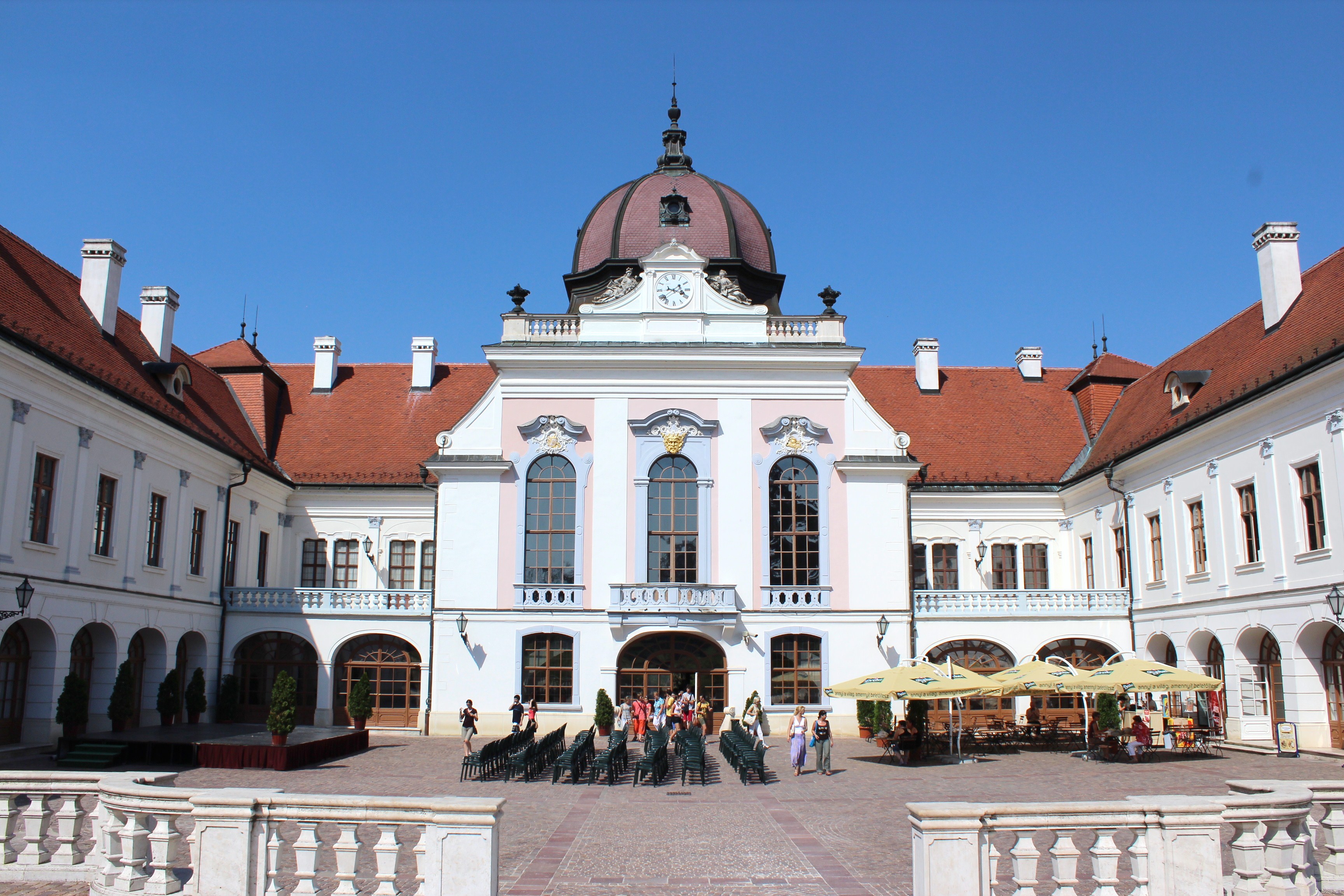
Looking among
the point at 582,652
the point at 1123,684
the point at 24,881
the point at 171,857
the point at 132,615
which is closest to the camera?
the point at 171,857

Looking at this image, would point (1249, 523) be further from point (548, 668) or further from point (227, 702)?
point (227, 702)

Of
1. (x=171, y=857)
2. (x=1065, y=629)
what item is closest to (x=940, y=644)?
(x=1065, y=629)

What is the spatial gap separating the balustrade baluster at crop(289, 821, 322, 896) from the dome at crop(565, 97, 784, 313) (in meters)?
28.0

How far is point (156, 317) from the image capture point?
1256 inches

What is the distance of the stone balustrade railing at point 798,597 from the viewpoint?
30.2 metres

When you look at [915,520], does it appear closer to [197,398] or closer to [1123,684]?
[1123,684]

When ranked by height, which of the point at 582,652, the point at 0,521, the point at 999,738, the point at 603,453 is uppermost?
the point at 603,453

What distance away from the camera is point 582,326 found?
3173 cm

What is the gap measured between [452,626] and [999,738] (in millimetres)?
14786

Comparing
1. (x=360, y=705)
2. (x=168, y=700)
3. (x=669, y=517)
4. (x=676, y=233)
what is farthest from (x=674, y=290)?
(x=168, y=700)

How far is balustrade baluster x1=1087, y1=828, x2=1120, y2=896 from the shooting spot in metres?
8.30

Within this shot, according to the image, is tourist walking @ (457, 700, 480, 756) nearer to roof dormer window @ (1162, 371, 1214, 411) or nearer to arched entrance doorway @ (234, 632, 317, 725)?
arched entrance doorway @ (234, 632, 317, 725)

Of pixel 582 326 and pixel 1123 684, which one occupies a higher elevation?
pixel 582 326

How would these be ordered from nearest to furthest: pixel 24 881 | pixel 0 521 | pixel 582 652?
pixel 24 881 < pixel 0 521 < pixel 582 652
